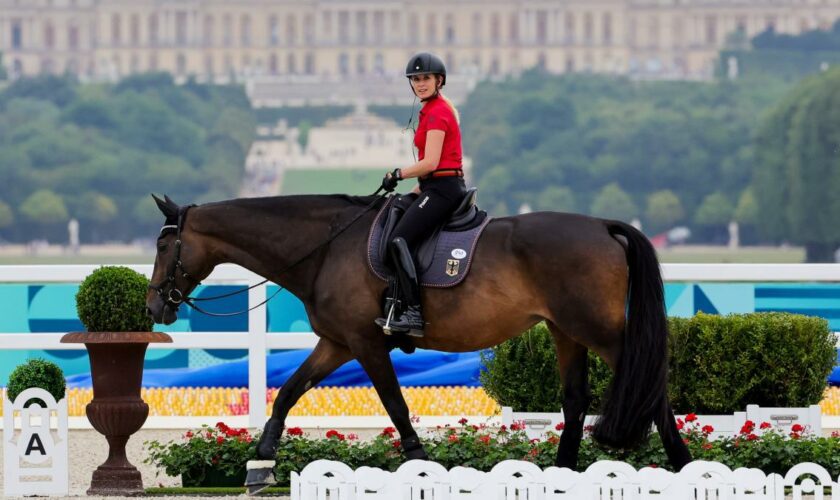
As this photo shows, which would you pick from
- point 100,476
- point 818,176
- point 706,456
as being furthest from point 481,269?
point 818,176

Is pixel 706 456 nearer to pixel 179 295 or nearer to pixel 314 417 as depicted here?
pixel 179 295

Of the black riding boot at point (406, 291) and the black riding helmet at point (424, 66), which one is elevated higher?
the black riding helmet at point (424, 66)

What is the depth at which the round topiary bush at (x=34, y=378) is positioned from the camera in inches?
316

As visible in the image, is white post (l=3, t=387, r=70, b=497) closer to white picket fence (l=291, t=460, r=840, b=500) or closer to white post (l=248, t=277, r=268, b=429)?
white picket fence (l=291, t=460, r=840, b=500)

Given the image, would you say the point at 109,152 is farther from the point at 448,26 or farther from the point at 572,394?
the point at 572,394

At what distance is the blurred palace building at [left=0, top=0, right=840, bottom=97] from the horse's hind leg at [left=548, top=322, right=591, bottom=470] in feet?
310

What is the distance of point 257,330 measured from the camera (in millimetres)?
10758

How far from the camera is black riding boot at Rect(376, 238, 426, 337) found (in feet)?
22.6

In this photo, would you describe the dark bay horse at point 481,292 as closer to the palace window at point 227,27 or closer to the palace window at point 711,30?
the palace window at point 227,27

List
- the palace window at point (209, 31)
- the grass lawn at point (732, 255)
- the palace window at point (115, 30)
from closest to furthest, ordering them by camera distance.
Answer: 1. the grass lawn at point (732, 255)
2. the palace window at point (115, 30)
3. the palace window at point (209, 31)

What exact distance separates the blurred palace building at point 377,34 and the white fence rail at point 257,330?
9036 cm

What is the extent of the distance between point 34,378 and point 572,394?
8.53 ft

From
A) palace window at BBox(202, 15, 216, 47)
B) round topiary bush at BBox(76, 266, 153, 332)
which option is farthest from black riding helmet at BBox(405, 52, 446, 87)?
palace window at BBox(202, 15, 216, 47)

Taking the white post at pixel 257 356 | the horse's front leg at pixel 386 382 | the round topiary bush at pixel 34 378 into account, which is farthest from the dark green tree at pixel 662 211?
the horse's front leg at pixel 386 382
